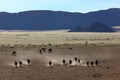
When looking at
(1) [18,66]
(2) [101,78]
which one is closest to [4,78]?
(2) [101,78]

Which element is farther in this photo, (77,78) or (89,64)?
(89,64)

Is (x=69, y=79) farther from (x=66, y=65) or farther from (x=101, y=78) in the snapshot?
(x=66, y=65)

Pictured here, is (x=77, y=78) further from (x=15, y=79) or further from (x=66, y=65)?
(x=66, y=65)

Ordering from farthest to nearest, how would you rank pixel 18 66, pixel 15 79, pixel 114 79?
pixel 18 66 → pixel 15 79 → pixel 114 79

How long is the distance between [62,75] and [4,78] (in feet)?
10.9

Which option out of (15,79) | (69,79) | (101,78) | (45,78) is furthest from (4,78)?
(101,78)

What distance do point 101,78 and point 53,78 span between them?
2.48 m

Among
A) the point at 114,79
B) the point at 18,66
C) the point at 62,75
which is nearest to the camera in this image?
the point at 114,79

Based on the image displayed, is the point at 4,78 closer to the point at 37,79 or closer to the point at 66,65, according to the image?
the point at 37,79

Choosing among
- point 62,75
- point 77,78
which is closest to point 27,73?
point 62,75

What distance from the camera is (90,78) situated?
2108cm

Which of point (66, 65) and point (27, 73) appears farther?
point (66, 65)

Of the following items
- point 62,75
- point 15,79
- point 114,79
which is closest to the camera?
point 114,79

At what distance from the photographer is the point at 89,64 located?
30.2m
